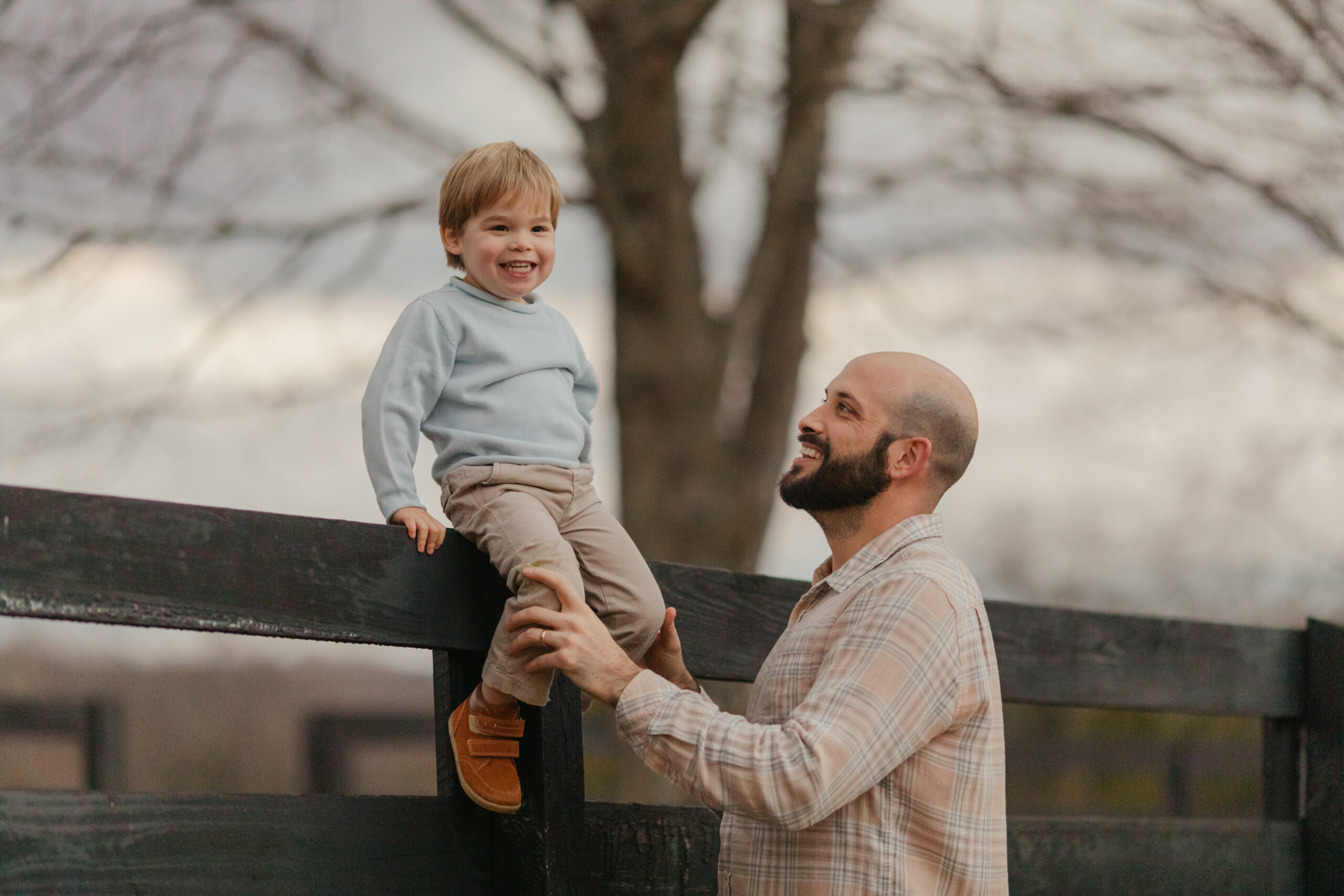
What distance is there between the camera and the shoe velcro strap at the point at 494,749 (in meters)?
2.16

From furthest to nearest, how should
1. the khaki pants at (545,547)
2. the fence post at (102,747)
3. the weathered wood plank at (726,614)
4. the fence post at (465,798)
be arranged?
the fence post at (102,747) → the weathered wood plank at (726,614) → the fence post at (465,798) → the khaki pants at (545,547)

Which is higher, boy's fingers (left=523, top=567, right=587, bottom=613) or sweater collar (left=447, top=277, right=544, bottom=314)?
sweater collar (left=447, top=277, right=544, bottom=314)

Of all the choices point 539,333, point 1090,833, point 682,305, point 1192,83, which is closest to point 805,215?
point 682,305

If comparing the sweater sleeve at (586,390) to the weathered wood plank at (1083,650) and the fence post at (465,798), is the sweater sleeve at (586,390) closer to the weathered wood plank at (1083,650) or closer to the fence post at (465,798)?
the weathered wood plank at (1083,650)

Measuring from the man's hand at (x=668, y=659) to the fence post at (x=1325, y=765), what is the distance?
7.64 ft

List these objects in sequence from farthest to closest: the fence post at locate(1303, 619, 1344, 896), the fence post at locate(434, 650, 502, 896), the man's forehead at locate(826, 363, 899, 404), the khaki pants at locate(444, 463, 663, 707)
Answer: the fence post at locate(1303, 619, 1344, 896) < the man's forehead at locate(826, 363, 899, 404) < the fence post at locate(434, 650, 502, 896) < the khaki pants at locate(444, 463, 663, 707)

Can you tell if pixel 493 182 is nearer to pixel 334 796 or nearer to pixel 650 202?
pixel 334 796

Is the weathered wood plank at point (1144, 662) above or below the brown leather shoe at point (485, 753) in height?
above

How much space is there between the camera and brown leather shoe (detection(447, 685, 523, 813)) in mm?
2146

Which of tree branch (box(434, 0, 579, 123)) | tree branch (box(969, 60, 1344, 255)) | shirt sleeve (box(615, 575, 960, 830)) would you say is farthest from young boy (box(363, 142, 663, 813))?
tree branch (box(969, 60, 1344, 255))

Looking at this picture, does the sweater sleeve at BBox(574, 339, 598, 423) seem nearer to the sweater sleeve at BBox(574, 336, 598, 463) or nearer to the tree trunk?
the sweater sleeve at BBox(574, 336, 598, 463)

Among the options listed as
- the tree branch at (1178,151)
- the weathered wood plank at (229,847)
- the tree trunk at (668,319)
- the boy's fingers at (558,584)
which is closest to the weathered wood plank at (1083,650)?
the boy's fingers at (558,584)

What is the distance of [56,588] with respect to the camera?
69.7 inches

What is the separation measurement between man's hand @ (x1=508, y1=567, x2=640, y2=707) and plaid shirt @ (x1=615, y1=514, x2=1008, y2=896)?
3cm
